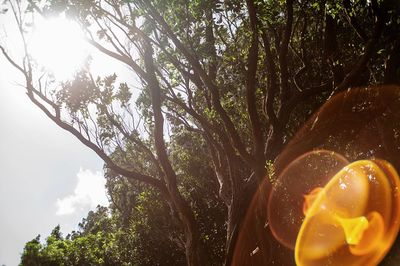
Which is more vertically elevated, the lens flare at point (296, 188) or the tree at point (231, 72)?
the tree at point (231, 72)

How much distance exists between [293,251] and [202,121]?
448 centimetres

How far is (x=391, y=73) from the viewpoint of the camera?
8.30 metres

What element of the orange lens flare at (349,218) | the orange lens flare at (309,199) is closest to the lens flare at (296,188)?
the orange lens flare at (309,199)

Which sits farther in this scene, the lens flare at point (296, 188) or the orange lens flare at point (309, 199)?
the orange lens flare at point (309, 199)

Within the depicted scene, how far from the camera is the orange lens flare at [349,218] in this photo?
10.1 m

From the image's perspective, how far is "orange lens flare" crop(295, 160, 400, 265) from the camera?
10148mm

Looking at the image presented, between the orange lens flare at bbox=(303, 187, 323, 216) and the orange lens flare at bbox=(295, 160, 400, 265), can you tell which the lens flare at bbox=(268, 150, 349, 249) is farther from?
the orange lens flare at bbox=(295, 160, 400, 265)

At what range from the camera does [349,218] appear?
34.0 feet

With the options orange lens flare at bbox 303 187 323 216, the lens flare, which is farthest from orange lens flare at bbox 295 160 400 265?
the lens flare

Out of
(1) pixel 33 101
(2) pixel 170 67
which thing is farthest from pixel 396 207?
(1) pixel 33 101

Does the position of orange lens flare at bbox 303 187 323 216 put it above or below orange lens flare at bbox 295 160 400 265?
above

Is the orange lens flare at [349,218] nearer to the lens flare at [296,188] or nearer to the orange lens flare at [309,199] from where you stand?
the orange lens flare at [309,199]

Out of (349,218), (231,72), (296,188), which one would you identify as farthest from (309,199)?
(231,72)

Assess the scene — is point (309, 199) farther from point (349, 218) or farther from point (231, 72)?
point (231, 72)
